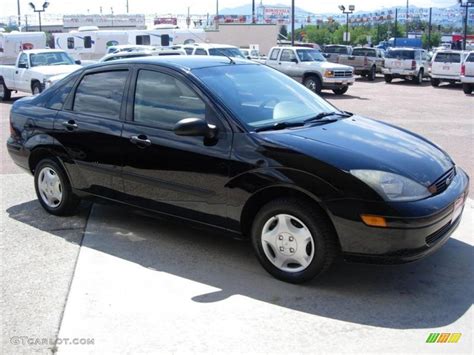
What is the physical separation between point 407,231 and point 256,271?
1277 mm

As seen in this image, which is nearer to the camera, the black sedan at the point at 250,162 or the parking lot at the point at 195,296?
the parking lot at the point at 195,296

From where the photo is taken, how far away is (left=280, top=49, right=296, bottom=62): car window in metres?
22.6

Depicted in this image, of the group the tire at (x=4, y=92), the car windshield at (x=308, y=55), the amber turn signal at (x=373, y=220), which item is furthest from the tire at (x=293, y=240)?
the car windshield at (x=308, y=55)

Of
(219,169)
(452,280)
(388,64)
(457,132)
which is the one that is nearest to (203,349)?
(219,169)

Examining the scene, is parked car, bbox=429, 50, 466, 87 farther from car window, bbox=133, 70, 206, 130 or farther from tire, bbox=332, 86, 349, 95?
car window, bbox=133, 70, 206, 130

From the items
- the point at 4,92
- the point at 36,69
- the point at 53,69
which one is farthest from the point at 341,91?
the point at 4,92

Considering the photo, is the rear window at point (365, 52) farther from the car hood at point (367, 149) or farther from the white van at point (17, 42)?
the car hood at point (367, 149)

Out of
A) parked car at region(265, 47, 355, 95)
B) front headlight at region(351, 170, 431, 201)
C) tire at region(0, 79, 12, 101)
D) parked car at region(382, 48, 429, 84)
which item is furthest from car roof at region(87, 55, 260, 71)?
parked car at region(382, 48, 429, 84)

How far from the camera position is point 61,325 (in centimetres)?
376

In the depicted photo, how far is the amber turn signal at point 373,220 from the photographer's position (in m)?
3.90

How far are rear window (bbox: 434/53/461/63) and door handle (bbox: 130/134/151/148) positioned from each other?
23.9 meters

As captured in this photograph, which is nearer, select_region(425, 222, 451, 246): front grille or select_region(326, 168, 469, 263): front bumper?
select_region(326, 168, 469, 263): front bumper

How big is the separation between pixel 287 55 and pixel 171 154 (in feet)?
61.3

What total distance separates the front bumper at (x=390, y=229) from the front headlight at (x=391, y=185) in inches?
2.2
